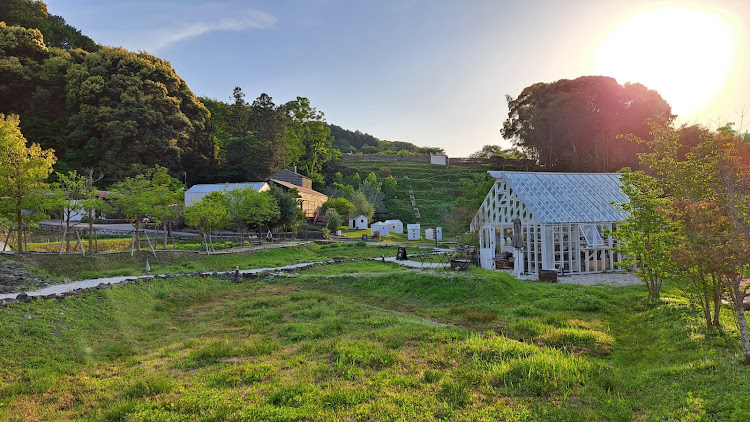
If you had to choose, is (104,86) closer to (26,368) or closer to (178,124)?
(178,124)

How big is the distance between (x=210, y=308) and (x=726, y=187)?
48.8 ft

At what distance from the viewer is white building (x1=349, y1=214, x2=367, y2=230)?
5447 cm

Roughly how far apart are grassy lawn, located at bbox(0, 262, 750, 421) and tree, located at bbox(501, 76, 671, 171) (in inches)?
2043

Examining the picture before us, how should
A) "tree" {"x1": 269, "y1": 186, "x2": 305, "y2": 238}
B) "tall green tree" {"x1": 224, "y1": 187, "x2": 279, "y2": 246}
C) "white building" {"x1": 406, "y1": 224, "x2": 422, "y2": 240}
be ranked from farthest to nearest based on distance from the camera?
1. "white building" {"x1": 406, "y1": 224, "x2": 422, "y2": 240}
2. "tree" {"x1": 269, "y1": 186, "x2": 305, "y2": 238}
3. "tall green tree" {"x1": 224, "y1": 187, "x2": 279, "y2": 246}

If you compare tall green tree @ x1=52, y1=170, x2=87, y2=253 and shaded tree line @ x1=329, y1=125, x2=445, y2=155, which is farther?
shaded tree line @ x1=329, y1=125, x2=445, y2=155

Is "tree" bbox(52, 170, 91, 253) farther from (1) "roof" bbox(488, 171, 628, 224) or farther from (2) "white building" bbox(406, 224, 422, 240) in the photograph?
(2) "white building" bbox(406, 224, 422, 240)

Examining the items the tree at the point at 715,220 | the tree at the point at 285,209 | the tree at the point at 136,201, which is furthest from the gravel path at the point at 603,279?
the tree at the point at 285,209

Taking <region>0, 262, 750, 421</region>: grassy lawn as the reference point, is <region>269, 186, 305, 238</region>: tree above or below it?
above

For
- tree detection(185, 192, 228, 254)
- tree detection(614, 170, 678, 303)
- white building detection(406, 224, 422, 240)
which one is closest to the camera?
tree detection(614, 170, 678, 303)

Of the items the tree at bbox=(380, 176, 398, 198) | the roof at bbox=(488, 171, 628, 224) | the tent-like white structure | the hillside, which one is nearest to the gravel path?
the tent-like white structure

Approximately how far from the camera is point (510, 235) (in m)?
23.7

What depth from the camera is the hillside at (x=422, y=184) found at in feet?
205

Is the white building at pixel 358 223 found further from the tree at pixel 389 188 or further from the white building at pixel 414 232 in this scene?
the tree at pixel 389 188

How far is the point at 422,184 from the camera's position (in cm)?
7681
